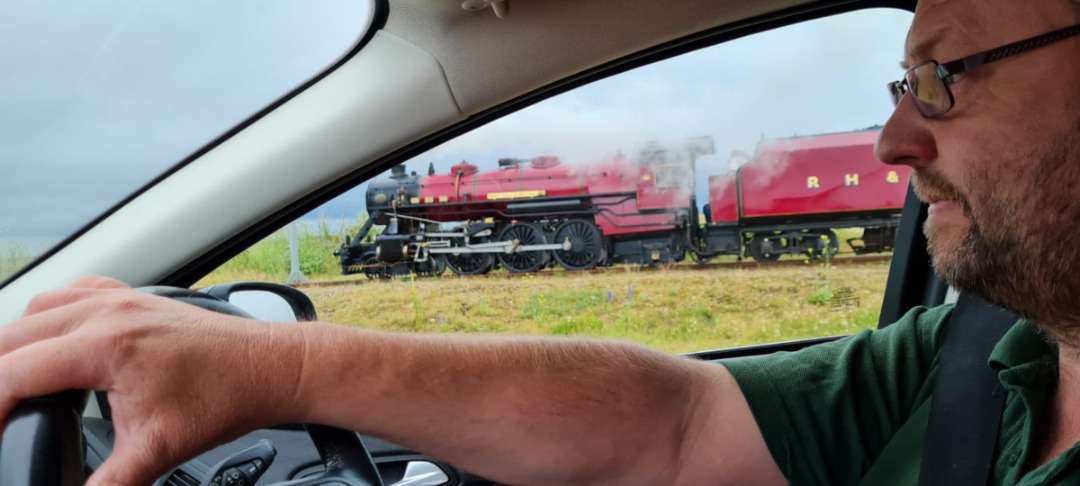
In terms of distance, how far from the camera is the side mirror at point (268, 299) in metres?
1.51

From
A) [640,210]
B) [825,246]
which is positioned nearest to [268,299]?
[825,246]

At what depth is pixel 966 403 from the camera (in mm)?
1085

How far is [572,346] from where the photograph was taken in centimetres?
118

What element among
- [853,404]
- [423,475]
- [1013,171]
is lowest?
[423,475]

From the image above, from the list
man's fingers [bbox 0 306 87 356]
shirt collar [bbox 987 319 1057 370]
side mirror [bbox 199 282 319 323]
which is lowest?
shirt collar [bbox 987 319 1057 370]

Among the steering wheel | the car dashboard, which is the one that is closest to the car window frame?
the car dashboard

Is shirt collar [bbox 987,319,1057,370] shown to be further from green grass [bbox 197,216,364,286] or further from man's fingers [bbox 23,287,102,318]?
green grass [bbox 197,216,364,286]

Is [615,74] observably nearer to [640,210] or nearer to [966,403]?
[966,403]

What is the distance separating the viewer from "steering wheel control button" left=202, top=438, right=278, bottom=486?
120 centimetres

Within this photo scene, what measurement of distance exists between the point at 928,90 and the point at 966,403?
1.42 ft

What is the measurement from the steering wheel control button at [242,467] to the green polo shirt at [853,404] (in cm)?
76

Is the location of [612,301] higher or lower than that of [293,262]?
lower

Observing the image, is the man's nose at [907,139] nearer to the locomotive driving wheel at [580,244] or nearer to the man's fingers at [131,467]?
the man's fingers at [131,467]

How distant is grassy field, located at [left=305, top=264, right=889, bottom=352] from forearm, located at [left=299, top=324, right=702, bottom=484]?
1038mm
